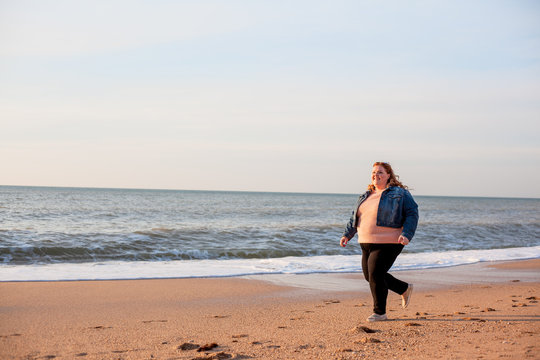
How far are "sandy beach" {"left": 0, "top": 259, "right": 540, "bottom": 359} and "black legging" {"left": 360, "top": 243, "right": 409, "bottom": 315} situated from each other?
0.27 metres

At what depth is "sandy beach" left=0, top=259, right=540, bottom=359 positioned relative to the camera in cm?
390

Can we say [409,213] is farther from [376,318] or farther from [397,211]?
[376,318]

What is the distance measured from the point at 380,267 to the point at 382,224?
1.48ft

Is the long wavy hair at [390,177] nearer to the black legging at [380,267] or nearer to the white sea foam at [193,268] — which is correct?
the black legging at [380,267]

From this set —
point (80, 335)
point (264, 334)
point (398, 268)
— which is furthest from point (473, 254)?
point (80, 335)

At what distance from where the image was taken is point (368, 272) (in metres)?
5.11

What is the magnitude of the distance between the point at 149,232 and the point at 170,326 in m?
12.0

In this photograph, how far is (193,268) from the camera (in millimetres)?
9914

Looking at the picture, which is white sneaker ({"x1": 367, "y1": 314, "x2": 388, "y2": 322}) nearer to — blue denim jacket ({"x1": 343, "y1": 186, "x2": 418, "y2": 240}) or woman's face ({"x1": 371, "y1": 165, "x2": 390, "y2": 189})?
blue denim jacket ({"x1": 343, "y1": 186, "x2": 418, "y2": 240})

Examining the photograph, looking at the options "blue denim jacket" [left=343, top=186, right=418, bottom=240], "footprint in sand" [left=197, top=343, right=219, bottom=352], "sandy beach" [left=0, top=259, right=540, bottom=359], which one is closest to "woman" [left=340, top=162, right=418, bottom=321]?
"blue denim jacket" [left=343, top=186, right=418, bottom=240]

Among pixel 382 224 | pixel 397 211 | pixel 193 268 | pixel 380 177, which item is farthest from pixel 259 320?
pixel 193 268

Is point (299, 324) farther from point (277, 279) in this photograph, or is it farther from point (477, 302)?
point (277, 279)

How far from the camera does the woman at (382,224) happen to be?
4.89 meters

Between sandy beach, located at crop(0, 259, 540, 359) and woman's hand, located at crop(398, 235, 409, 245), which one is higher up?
woman's hand, located at crop(398, 235, 409, 245)
